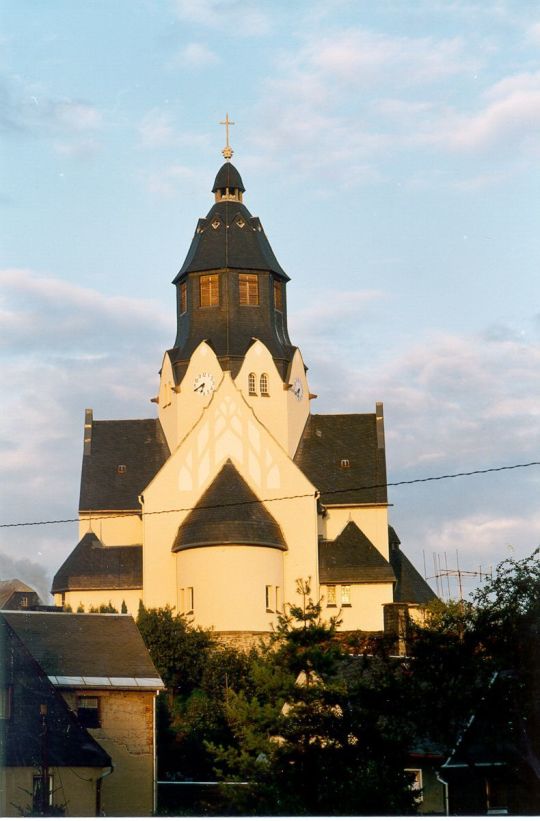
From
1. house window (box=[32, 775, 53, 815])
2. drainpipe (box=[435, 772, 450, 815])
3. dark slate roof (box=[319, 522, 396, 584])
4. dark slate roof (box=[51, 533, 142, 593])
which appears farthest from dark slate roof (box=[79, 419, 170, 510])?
drainpipe (box=[435, 772, 450, 815])

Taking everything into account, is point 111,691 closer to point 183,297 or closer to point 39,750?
point 39,750

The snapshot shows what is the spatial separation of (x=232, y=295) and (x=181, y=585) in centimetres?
1687

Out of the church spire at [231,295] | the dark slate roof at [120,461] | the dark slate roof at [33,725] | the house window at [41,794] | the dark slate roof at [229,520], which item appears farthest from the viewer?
the church spire at [231,295]

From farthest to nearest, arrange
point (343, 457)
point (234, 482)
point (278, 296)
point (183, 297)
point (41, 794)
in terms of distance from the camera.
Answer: point (183, 297) < point (278, 296) < point (343, 457) < point (234, 482) < point (41, 794)

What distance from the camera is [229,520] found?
70688 millimetres

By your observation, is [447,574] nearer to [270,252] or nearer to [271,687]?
[270,252]

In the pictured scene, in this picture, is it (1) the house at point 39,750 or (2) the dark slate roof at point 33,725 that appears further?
(2) the dark slate roof at point 33,725

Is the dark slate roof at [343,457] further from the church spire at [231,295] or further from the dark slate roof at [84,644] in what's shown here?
the dark slate roof at [84,644]

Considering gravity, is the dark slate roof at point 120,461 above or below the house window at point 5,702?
above

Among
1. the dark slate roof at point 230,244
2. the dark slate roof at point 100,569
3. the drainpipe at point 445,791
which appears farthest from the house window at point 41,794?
the dark slate roof at point 230,244

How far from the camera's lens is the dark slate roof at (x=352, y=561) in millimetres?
73312

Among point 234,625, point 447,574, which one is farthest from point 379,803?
point 447,574

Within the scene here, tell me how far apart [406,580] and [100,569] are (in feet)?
51.6

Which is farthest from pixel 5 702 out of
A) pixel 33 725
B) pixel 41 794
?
pixel 41 794
